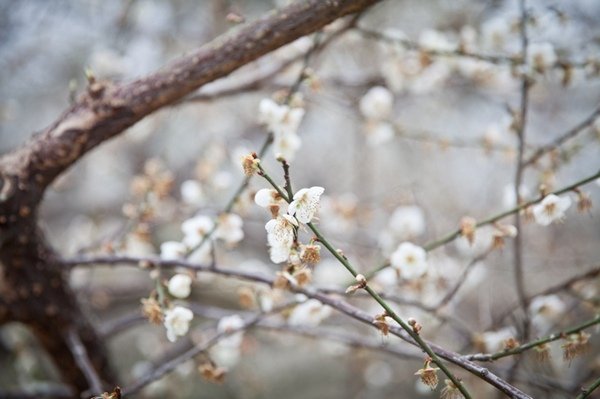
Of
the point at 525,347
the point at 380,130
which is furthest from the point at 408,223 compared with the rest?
the point at 525,347

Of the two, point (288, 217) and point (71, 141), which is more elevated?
point (71, 141)

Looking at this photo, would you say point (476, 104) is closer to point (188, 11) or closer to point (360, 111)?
point (360, 111)

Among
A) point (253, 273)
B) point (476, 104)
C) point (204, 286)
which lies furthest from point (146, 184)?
point (476, 104)

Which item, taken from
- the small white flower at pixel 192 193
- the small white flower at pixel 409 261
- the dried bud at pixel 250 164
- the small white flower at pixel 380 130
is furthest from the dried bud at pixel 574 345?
the small white flower at pixel 192 193

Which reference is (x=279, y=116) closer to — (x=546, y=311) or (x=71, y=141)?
(x=71, y=141)

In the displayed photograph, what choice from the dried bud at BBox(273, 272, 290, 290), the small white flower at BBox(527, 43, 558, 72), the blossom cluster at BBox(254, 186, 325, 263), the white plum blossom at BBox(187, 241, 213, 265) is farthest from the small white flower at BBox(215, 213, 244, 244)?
the small white flower at BBox(527, 43, 558, 72)

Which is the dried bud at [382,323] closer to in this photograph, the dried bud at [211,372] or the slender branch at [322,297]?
the slender branch at [322,297]

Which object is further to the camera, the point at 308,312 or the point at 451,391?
the point at 308,312
